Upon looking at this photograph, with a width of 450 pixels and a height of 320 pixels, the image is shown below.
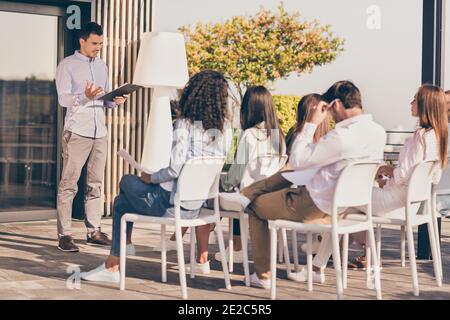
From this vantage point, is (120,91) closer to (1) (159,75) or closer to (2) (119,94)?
(2) (119,94)

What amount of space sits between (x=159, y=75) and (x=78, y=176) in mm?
1556

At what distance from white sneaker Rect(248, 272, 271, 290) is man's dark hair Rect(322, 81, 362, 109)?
3.84 ft

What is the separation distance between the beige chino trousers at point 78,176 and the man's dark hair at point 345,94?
8.31 ft

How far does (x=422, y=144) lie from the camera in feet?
17.5

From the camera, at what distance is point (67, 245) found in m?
6.52

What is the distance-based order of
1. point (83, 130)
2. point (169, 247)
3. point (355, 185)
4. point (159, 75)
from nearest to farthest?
1. point (355, 185)
2. point (169, 247)
3. point (83, 130)
4. point (159, 75)

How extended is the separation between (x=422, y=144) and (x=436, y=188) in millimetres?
520

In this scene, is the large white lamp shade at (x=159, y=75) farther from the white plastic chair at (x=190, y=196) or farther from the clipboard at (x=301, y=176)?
the clipboard at (x=301, y=176)

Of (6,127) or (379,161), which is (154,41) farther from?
(379,161)

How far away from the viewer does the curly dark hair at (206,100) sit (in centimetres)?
507

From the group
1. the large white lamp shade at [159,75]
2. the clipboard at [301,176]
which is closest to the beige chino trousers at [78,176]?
the large white lamp shade at [159,75]

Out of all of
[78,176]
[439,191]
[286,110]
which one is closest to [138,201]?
[78,176]
